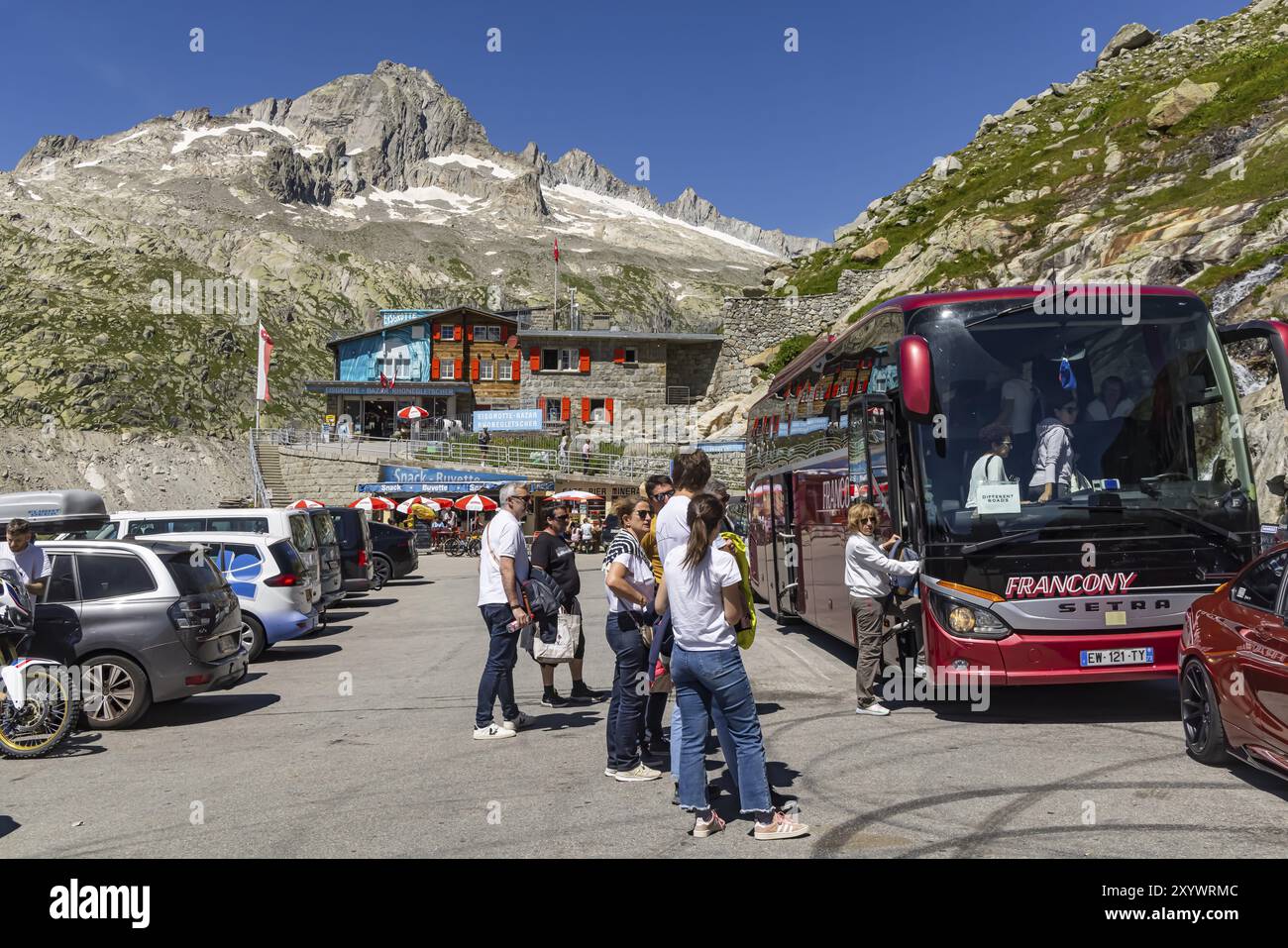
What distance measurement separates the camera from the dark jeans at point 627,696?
694cm

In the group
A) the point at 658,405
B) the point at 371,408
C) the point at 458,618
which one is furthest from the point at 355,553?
the point at 371,408

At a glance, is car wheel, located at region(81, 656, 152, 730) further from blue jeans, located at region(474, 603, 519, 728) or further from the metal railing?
the metal railing

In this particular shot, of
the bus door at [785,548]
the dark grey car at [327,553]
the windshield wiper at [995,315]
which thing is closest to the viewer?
the windshield wiper at [995,315]

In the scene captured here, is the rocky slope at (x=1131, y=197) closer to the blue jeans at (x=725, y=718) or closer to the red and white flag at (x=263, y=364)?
the blue jeans at (x=725, y=718)

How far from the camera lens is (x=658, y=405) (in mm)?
60375

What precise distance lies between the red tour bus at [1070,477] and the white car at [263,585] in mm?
8292

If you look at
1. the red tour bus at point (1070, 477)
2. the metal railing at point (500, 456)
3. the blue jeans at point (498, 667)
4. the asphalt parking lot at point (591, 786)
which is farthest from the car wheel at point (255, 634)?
the metal railing at point (500, 456)

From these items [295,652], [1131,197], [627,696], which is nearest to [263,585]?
[295,652]

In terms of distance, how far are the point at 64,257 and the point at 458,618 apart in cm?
15301

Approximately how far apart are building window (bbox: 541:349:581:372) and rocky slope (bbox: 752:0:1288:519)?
11595mm

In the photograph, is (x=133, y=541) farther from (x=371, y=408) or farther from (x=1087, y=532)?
(x=371, y=408)

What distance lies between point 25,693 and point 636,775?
489 centimetres

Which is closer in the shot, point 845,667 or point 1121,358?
point 1121,358

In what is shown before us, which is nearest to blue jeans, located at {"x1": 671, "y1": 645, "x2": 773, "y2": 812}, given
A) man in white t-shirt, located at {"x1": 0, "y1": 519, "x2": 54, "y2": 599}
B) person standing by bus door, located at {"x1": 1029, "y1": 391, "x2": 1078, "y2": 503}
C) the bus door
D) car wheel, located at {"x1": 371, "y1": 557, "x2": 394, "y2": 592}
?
person standing by bus door, located at {"x1": 1029, "y1": 391, "x2": 1078, "y2": 503}
